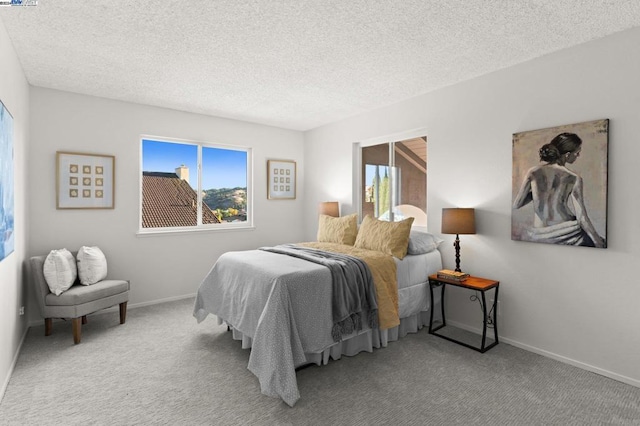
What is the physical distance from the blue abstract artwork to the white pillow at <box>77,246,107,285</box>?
88cm

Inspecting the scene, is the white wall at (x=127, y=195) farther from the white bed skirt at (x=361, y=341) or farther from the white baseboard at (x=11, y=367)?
the white bed skirt at (x=361, y=341)

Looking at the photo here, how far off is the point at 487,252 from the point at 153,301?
4.13 metres

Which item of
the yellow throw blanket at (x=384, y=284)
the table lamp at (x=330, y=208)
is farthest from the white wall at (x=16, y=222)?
the table lamp at (x=330, y=208)

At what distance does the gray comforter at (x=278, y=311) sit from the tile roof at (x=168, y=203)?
6.72 ft

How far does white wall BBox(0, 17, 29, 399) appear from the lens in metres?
2.41

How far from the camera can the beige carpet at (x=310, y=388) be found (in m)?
2.13

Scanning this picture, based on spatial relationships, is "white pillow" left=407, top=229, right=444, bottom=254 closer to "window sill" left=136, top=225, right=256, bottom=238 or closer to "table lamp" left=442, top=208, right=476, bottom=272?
"table lamp" left=442, top=208, right=476, bottom=272

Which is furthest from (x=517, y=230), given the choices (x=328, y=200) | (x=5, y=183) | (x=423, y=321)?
(x=5, y=183)

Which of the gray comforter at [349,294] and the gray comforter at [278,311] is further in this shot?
the gray comforter at [349,294]

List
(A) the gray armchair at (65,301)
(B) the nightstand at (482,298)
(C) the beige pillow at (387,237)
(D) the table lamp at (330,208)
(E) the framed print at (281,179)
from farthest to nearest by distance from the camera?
1. (E) the framed print at (281,179)
2. (D) the table lamp at (330,208)
3. (C) the beige pillow at (387,237)
4. (A) the gray armchair at (65,301)
5. (B) the nightstand at (482,298)

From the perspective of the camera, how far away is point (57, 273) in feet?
10.6

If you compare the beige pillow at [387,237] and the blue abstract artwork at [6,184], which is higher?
the blue abstract artwork at [6,184]

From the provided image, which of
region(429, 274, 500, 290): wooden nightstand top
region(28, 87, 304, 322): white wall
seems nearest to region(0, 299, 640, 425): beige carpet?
region(429, 274, 500, 290): wooden nightstand top

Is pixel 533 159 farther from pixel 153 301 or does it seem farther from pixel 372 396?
pixel 153 301
